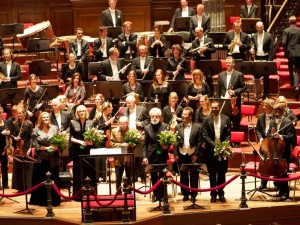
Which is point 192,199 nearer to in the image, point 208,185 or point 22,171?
point 208,185

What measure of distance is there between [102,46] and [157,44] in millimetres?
1051

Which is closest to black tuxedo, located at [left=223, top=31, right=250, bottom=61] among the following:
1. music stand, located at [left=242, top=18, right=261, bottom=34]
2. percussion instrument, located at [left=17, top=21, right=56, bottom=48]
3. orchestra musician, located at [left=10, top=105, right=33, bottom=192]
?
music stand, located at [left=242, top=18, right=261, bottom=34]

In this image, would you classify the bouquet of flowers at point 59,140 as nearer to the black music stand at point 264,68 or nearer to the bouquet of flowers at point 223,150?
the bouquet of flowers at point 223,150

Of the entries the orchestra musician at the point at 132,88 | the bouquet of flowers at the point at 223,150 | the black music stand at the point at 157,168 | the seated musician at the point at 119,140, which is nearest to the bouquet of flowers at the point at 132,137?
the seated musician at the point at 119,140

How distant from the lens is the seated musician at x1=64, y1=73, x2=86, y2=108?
1526 centimetres

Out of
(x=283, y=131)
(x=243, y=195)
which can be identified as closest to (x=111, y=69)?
(x=283, y=131)

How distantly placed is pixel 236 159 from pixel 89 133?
2935 millimetres

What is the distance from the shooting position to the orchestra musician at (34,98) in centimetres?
1519

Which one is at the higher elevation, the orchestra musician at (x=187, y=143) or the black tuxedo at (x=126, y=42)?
the black tuxedo at (x=126, y=42)

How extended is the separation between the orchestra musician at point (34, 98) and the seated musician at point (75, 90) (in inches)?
17.9

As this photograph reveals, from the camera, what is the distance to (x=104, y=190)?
45.7 ft

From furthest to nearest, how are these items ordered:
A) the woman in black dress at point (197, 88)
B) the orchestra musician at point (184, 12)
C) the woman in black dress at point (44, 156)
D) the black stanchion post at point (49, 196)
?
the orchestra musician at point (184, 12), the woman in black dress at point (197, 88), the woman in black dress at point (44, 156), the black stanchion post at point (49, 196)

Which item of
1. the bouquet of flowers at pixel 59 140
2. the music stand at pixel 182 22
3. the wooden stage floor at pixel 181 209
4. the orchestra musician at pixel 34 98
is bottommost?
the wooden stage floor at pixel 181 209

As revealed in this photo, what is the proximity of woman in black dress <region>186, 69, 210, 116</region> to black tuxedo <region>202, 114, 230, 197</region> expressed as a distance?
1.96 m
